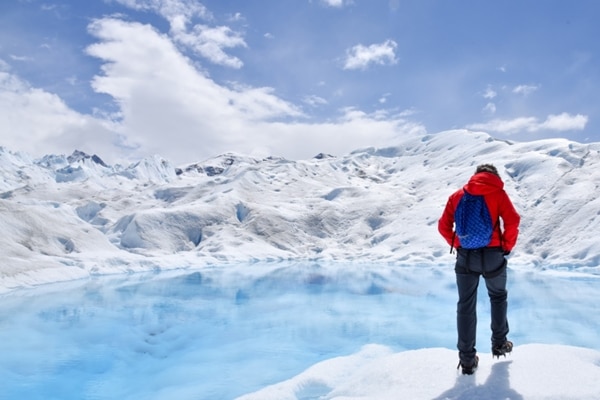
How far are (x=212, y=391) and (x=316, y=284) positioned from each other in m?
28.9

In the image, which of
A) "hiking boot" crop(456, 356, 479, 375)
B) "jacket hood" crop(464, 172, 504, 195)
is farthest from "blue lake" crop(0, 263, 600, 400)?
"jacket hood" crop(464, 172, 504, 195)

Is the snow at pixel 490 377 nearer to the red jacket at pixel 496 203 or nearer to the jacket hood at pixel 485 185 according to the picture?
the red jacket at pixel 496 203

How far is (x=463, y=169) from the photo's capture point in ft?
318

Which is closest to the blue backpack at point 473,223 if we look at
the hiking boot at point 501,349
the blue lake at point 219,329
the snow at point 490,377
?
the hiking boot at point 501,349

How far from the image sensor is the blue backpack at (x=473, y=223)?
17.2ft

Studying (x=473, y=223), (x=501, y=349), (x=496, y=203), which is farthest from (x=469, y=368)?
(x=496, y=203)

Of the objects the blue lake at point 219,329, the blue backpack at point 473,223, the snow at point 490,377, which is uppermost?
the blue backpack at point 473,223

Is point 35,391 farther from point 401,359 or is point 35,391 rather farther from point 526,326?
point 526,326

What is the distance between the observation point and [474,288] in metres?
5.45

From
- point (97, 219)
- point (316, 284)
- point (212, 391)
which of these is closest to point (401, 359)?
point (212, 391)

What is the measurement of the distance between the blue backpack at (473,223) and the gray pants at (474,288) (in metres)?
0.12

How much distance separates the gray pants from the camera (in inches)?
208

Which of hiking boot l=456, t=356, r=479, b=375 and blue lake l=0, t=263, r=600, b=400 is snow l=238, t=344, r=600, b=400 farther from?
blue lake l=0, t=263, r=600, b=400

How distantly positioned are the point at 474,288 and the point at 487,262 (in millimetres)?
393
